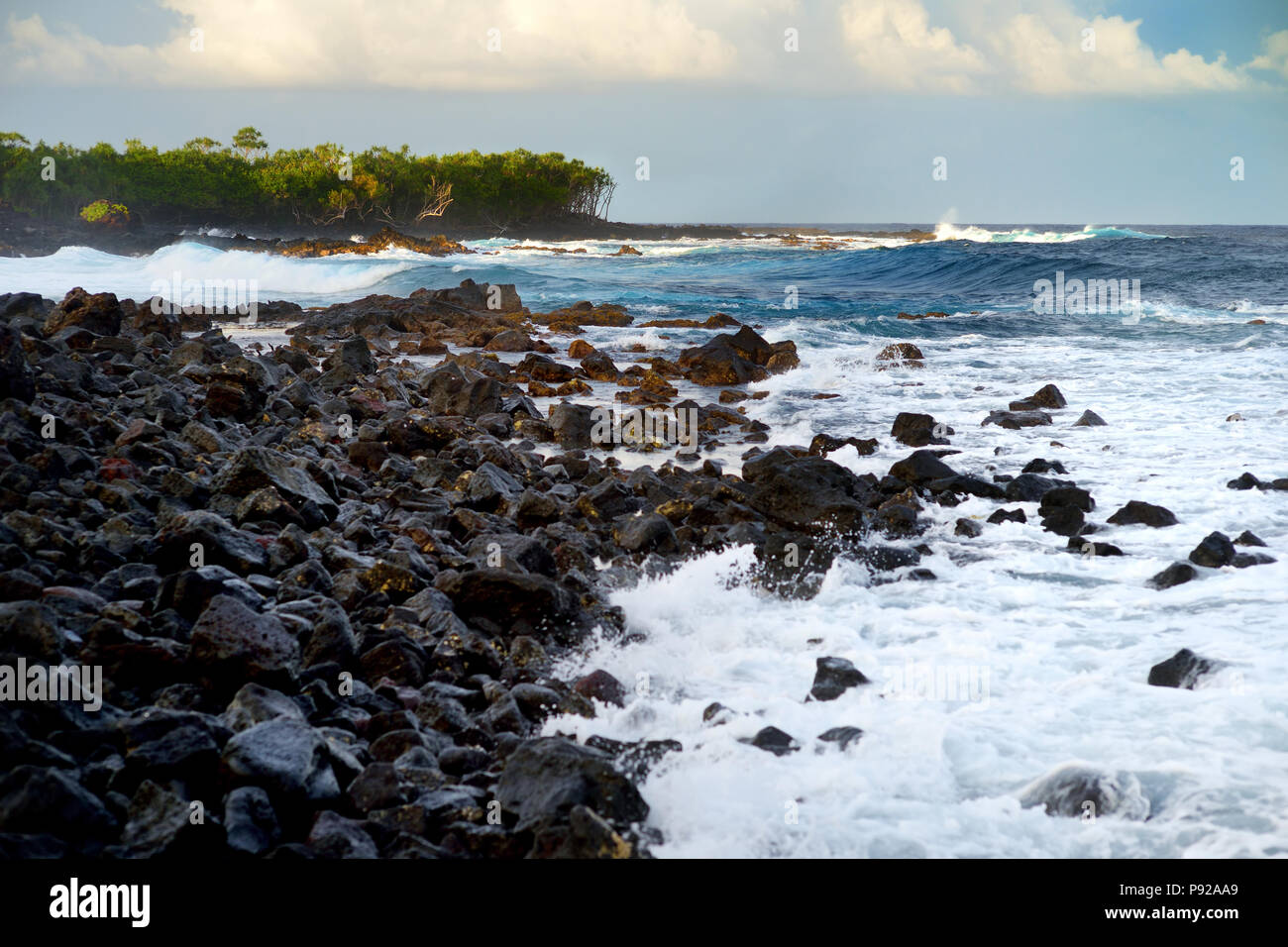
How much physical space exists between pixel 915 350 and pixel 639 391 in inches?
237

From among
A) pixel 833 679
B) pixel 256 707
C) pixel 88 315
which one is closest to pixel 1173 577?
pixel 833 679

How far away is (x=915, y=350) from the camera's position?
1548cm

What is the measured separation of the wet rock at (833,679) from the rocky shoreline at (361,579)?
0.6 inches

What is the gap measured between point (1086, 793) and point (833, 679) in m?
1.24

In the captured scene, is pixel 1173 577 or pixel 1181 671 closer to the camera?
pixel 1181 671

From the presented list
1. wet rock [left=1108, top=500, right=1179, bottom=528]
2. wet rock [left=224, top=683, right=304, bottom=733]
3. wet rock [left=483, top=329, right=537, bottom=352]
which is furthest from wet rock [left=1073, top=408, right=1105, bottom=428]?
wet rock [left=224, top=683, right=304, bottom=733]

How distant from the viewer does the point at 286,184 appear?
6488 cm

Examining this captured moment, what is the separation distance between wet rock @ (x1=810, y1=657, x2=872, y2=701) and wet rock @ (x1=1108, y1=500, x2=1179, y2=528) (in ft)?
11.2

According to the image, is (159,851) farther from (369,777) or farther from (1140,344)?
(1140,344)

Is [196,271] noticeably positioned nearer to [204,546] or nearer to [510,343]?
[510,343]

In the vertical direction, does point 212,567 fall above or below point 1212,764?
above
